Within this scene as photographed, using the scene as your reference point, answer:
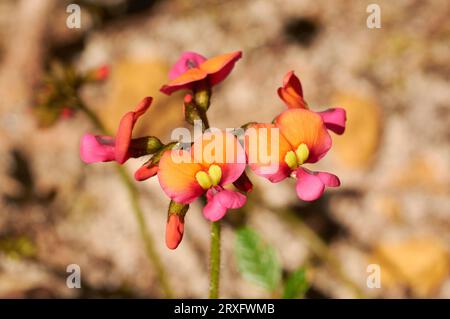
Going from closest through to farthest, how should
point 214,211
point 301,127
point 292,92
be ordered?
point 214,211 < point 301,127 < point 292,92

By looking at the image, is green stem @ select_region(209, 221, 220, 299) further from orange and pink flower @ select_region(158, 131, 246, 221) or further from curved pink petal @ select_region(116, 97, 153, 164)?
curved pink petal @ select_region(116, 97, 153, 164)

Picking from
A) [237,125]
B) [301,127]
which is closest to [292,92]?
[301,127]

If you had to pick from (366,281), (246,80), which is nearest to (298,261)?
(366,281)

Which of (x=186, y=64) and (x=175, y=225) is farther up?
(x=186, y=64)

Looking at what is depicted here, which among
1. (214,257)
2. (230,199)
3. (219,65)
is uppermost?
(219,65)

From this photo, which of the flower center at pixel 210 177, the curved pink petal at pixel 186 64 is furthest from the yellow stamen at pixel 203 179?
the curved pink petal at pixel 186 64

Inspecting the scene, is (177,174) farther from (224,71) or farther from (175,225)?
(224,71)

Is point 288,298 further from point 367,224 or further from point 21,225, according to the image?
point 21,225

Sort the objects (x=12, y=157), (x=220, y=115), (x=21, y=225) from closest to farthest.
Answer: (x=21, y=225) → (x=12, y=157) → (x=220, y=115)
